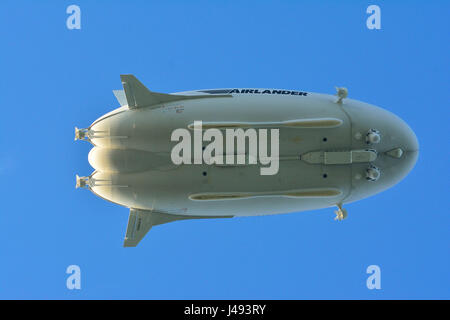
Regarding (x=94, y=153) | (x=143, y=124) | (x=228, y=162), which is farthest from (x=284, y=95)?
(x=94, y=153)

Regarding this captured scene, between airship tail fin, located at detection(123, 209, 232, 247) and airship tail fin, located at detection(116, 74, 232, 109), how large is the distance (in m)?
3.70

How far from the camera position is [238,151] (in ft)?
32.6

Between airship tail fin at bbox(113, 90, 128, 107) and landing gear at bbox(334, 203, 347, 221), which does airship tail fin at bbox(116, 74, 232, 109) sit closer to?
airship tail fin at bbox(113, 90, 128, 107)

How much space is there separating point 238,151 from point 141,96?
3.84 meters

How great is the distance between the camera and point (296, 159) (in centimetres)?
1012

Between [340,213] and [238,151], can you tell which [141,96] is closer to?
[238,151]

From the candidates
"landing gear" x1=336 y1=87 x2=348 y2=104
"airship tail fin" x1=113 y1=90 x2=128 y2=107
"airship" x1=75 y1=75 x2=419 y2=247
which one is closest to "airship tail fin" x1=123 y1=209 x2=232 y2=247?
"airship" x1=75 y1=75 x2=419 y2=247

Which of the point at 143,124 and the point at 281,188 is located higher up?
the point at 143,124

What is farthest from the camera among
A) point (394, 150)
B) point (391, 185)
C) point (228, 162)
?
point (391, 185)

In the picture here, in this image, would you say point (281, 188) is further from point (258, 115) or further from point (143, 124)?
point (143, 124)

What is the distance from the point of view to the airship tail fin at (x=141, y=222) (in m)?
11.1

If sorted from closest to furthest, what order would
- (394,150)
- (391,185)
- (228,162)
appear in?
(228,162), (394,150), (391,185)

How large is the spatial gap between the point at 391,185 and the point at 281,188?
4.32m

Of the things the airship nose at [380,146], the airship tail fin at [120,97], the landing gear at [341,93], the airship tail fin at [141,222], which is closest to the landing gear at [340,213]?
the airship nose at [380,146]
